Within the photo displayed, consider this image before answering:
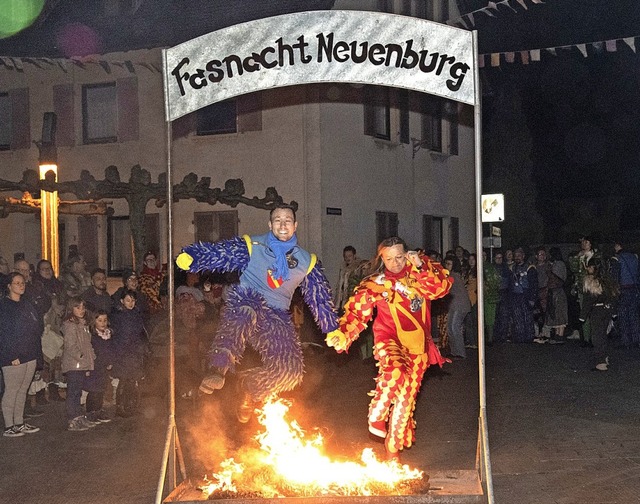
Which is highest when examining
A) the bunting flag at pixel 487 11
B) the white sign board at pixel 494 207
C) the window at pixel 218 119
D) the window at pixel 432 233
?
the bunting flag at pixel 487 11

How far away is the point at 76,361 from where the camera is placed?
33.4 ft

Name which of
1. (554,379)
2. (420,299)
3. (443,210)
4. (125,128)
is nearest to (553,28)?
(443,210)

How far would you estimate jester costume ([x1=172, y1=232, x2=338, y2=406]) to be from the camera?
7.22 metres

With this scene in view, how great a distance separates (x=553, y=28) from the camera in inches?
883

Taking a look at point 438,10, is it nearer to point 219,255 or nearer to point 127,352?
point 127,352

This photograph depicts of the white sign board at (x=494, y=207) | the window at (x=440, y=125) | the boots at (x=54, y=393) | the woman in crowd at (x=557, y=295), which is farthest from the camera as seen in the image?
the window at (x=440, y=125)

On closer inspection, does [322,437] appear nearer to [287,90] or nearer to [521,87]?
[287,90]

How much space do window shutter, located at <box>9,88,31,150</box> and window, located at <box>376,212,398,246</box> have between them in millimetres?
8244

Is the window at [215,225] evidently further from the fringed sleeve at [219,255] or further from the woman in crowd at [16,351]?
the fringed sleeve at [219,255]

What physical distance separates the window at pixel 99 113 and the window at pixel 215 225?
9.88 feet

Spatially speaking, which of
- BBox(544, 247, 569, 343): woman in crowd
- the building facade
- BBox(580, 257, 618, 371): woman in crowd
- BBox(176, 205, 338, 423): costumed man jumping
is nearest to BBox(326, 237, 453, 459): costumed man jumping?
BBox(176, 205, 338, 423): costumed man jumping

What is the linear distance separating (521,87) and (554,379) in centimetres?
2868

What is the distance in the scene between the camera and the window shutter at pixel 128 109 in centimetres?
2138

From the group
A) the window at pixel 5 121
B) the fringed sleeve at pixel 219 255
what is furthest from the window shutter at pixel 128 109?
the fringed sleeve at pixel 219 255
